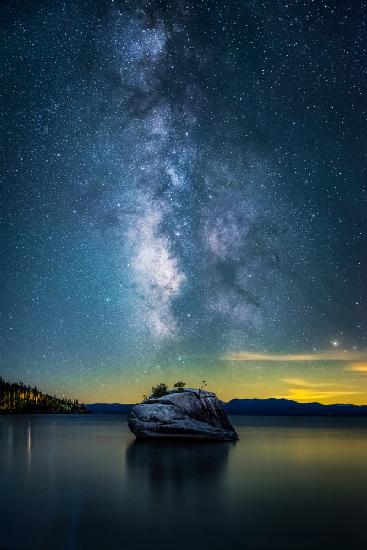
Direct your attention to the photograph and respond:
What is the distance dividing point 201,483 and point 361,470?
55.4ft

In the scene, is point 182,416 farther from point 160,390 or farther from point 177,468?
point 177,468

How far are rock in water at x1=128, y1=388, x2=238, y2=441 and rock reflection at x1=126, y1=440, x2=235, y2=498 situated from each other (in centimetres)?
404

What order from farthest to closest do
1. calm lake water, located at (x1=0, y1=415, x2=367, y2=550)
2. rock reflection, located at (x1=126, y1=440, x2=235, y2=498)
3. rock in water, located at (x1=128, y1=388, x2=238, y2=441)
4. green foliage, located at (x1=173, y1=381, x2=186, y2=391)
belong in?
1. green foliage, located at (x1=173, y1=381, x2=186, y2=391)
2. rock in water, located at (x1=128, y1=388, x2=238, y2=441)
3. rock reflection, located at (x1=126, y1=440, x2=235, y2=498)
4. calm lake water, located at (x1=0, y1=415, x2=367, y2=550)

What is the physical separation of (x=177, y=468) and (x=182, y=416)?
1860 centimetres

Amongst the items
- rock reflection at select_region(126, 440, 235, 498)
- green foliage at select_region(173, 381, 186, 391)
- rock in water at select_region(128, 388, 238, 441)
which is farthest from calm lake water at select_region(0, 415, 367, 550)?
green foliage at select_region(173, 381, 186, 391)

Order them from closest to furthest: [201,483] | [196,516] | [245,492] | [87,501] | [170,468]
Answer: [196,516] < [87,501] < [245,492] < [201,483] < [170,468]

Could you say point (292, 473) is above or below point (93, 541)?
below

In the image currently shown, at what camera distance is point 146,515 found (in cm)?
1761

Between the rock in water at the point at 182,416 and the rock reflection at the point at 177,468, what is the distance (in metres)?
4.04

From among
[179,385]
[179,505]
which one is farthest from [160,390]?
[179,505]

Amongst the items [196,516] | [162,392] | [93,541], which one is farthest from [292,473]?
[162,392]

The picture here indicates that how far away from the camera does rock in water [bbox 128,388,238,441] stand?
48781mm

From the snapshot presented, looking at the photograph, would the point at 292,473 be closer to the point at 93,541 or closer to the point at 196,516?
the point at 196,516

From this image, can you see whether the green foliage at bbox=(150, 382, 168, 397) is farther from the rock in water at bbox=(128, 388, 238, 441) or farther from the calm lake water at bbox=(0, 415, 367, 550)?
the calm lake water at bbox=(0, 415, 367, 550)
